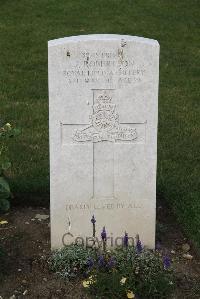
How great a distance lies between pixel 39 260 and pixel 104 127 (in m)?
1.04

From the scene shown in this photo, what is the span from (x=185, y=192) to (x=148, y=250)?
1.02 meters

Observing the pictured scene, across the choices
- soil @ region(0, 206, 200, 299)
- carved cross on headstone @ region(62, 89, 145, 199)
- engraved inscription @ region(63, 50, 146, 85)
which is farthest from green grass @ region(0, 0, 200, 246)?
engraved inscription @ region(63, 50, 146, 85)

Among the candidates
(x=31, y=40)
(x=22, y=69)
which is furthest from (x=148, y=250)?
(x=31, y=40)

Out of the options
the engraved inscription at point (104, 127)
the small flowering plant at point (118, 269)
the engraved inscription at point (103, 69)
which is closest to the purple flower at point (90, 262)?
the small flowering plant at point (118, 269)

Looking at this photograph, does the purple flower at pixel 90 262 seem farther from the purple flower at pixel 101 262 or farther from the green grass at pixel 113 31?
the green grass at pixel 113 31

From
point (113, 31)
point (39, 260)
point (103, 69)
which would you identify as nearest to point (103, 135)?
point (103, 69)

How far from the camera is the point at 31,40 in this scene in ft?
36.2

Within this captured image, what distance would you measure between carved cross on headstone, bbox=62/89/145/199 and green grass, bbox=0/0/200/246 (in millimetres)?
846

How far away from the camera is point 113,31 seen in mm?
11664

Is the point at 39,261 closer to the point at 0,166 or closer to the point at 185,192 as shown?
the point at 0,166

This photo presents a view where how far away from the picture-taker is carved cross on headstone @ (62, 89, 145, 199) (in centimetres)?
425

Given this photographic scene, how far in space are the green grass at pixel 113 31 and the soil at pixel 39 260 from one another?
0.56 ft

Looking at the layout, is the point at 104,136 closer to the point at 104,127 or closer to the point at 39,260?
the point at 104,127

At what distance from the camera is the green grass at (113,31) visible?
5656 mm
